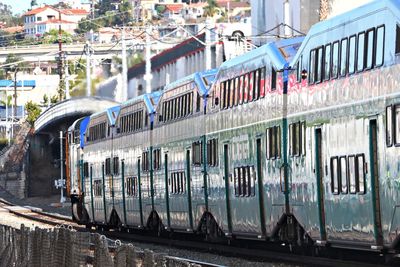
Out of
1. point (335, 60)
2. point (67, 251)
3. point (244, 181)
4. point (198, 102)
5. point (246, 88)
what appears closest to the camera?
point (67, 251)

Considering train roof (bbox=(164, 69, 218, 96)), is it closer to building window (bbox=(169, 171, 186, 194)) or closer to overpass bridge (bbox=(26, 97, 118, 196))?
building window (bbox=(169, 171, 186, 194))

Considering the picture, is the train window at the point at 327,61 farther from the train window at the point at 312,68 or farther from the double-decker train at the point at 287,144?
the train window at the point at 312,68

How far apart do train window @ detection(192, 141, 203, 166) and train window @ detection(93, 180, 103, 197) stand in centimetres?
1376

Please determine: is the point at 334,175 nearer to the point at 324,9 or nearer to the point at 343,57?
the point at 343,57

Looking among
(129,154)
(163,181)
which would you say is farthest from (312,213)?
(129,154)

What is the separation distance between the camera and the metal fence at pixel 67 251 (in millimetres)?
15484

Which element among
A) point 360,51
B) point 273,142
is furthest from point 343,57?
point 273,142

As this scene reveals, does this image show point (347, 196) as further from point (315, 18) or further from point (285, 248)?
point (315, 18)

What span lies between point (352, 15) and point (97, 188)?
2624 cm

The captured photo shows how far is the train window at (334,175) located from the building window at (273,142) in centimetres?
326

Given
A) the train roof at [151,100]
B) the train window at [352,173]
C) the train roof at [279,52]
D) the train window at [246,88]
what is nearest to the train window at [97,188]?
the train roof at [151,100]

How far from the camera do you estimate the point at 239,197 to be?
2666 centimetres

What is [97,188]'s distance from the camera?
149 ft

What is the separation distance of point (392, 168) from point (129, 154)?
2225cm
